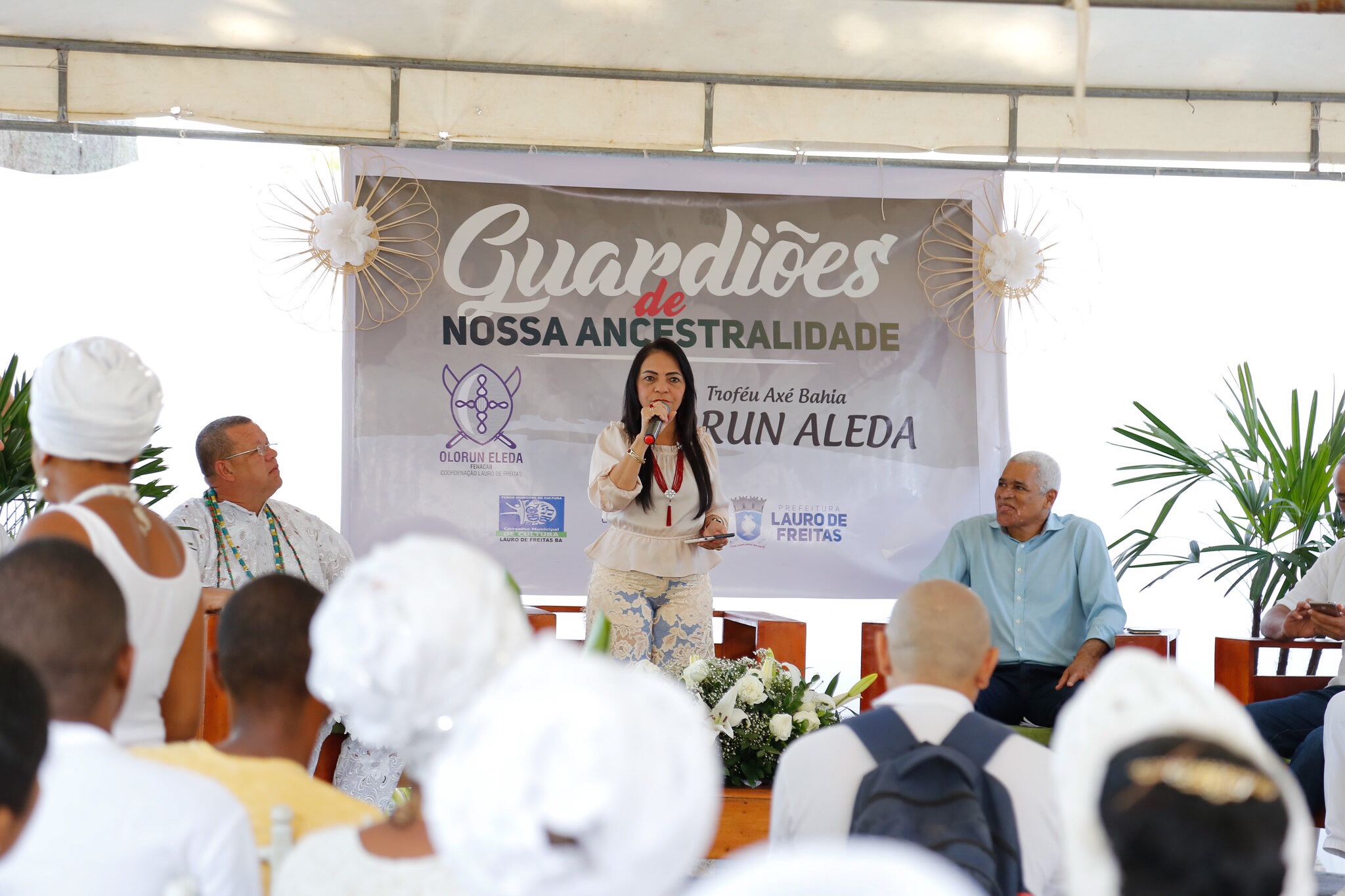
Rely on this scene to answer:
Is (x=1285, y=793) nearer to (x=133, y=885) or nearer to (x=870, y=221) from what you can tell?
(x=133, y=885)

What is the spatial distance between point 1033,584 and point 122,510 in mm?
3604

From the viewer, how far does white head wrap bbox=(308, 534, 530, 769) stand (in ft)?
3.65

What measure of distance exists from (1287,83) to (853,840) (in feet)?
14.2

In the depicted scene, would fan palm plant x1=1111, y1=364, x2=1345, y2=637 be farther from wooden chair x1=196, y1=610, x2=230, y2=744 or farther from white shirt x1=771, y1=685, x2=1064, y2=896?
wooden chair x1=196, y1=610, x2=230, y2=744

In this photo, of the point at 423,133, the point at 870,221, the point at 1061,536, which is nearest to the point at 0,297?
the point at 423,133

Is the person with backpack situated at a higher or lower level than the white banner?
lower

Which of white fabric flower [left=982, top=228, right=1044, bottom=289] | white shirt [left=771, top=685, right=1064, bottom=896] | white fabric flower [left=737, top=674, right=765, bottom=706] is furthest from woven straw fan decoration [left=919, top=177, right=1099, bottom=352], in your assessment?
white shirt [left=771, top=685, right=1064, bottom=896]

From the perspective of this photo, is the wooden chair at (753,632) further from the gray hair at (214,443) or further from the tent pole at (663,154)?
the tent pole at (663,154)

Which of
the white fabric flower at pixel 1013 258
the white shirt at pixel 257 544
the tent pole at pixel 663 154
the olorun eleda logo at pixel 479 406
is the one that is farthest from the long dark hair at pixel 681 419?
the white fabric flower at pixel 1013 258

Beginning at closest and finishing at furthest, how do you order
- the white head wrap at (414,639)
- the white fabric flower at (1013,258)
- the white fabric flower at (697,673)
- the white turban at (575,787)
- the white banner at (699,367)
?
1. the white turban at (575,787)
2. the white head wrap at (414,639)
3. the white fabric flower at (697,673)
4. the white banner at (699,367)
5. the white fabric flower at (1013,258)

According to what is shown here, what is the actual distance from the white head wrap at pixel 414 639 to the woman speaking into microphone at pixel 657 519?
3.18 meters

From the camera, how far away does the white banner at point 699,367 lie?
5246 millimetres

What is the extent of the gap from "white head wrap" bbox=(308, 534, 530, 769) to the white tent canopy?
3574mm

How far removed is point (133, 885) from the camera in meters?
1.29
